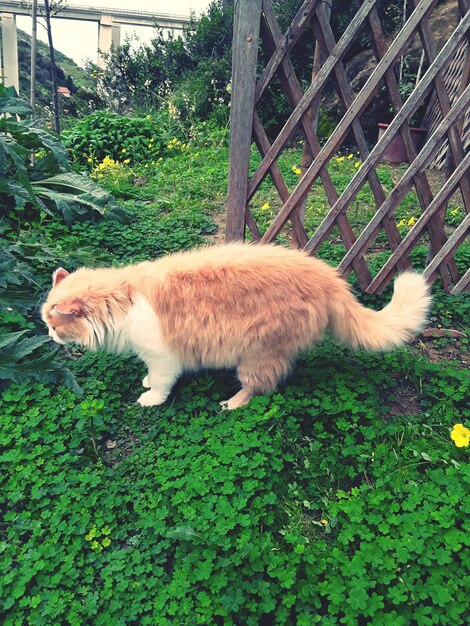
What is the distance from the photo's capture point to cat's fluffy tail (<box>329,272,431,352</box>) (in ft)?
9.07

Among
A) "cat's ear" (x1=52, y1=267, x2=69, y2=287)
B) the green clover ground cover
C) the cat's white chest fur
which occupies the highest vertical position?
"cat's ear" (x1=52, y1=267, x2=69, y2=287)

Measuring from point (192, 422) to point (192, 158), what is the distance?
205 inches

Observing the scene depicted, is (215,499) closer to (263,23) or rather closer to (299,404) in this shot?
(299,404)

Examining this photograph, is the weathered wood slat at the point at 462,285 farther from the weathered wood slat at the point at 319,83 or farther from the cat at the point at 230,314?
the weathered wood slat at the point at 319,83

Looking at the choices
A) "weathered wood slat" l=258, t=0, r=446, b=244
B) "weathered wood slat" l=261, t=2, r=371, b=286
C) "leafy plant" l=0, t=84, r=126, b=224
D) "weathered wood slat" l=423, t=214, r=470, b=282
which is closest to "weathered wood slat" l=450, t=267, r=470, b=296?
"weathered wood slat" l=423, t=214, r=470, b=282

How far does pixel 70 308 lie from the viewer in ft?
8.90

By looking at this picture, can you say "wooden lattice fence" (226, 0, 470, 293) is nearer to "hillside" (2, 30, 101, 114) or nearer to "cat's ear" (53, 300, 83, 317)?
"cat's ear" (53, 300, 83, 317)

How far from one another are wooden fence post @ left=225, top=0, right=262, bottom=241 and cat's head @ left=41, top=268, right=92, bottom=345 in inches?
53.3

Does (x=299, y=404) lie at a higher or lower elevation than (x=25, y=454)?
higher

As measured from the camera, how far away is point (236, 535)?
83.4 inches

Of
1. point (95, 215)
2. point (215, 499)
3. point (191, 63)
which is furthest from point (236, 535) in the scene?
point (191, 63)

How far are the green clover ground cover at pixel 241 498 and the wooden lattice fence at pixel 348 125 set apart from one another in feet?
3.19

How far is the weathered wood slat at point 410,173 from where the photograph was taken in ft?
11.2

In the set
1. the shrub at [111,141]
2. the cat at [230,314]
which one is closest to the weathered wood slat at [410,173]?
the cat at [230,314]
